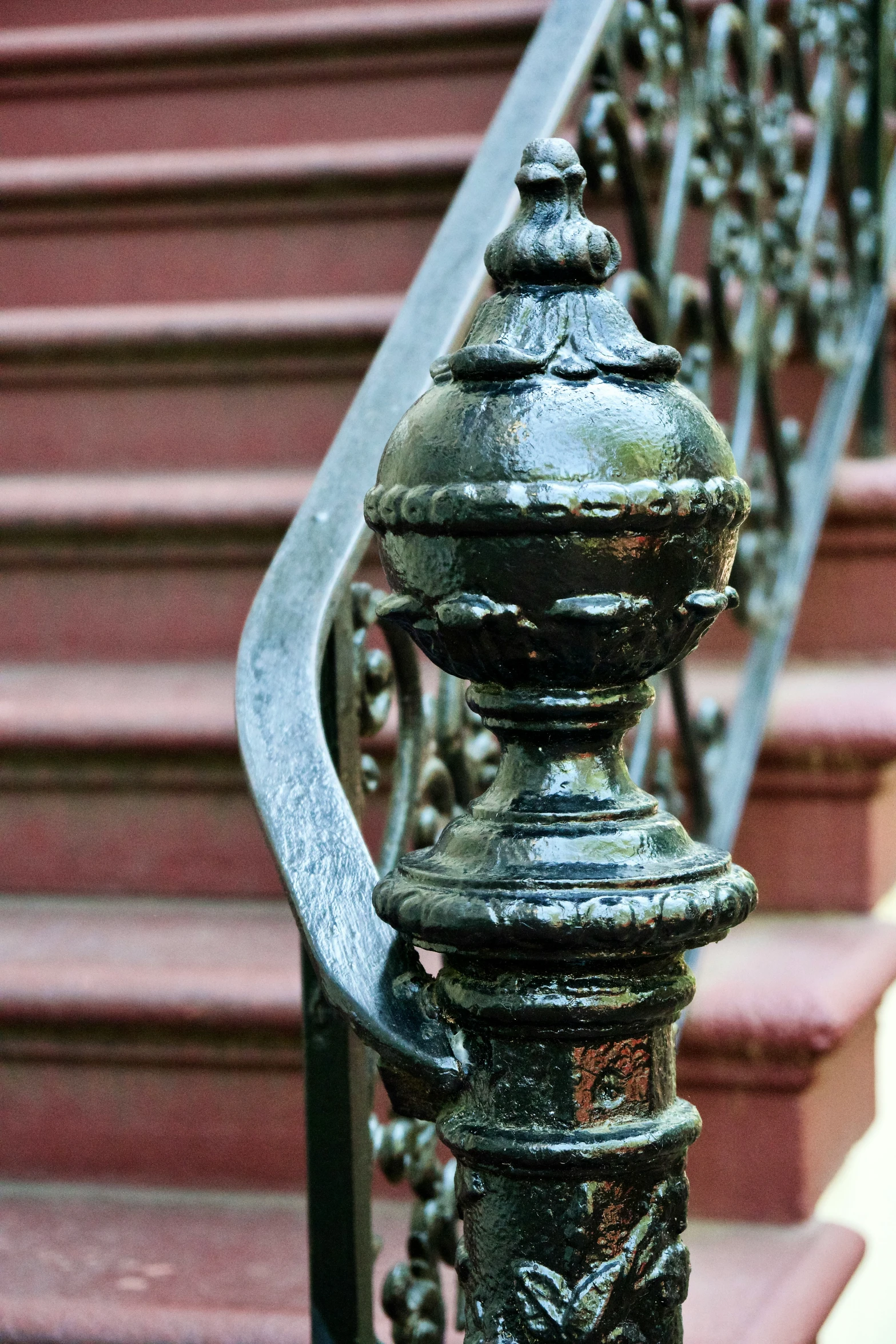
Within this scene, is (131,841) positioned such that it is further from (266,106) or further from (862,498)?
(266,106)

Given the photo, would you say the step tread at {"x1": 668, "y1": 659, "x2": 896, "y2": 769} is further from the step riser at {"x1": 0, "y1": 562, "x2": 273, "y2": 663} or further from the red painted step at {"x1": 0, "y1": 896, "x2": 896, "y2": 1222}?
the step riser at {"x1": 0, "y1": 562, "x2": 273, "y2": 663}

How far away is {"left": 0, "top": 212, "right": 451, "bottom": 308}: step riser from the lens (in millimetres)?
2992

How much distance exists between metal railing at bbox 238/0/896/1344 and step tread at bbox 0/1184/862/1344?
1.14 ft

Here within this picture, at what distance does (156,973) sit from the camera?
6.64 feet

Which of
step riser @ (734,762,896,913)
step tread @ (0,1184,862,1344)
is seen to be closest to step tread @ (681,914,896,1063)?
step riser @ (734,762,896,913)

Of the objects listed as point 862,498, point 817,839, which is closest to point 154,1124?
point 817,839

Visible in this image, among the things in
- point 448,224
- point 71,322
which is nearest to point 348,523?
point 448,224

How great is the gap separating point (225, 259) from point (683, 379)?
1238 mm

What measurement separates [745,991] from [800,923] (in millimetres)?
353

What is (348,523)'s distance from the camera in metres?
1.35

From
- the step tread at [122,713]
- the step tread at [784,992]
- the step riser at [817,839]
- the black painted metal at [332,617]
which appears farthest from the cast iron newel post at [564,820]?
the step riser at [817,839]

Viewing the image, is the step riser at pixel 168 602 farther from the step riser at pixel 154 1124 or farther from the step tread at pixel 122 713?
the step riser at pixel 154 1124

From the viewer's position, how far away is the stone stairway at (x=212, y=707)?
76.7 inches

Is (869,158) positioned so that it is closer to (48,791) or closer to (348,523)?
(48,791)
